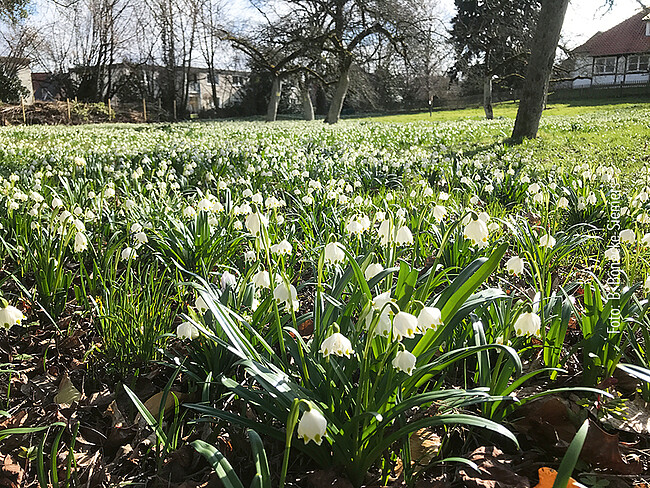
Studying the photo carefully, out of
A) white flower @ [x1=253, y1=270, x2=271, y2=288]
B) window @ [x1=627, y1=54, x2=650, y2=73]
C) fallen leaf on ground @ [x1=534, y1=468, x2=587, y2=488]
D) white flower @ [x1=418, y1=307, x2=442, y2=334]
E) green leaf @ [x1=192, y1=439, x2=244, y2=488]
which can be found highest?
window @ [x1=627, y1=54, x2=650, y2=73]

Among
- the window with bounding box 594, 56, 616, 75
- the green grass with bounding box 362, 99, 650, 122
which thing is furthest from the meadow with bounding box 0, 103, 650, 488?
the window with bounding box 594, 56, 616, 75

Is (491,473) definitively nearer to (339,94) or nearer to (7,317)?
(7,317)

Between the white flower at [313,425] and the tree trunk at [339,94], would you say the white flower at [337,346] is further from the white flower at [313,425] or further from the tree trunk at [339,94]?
the tree trunk at [339,94]

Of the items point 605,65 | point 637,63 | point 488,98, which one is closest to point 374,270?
point 488,98

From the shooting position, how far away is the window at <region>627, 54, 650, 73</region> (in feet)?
155

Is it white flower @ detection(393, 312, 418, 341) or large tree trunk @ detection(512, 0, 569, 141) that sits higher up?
large tree trunk @ detection(512, 0, 569, 141)

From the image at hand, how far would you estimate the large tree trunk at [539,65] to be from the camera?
930 centimetres

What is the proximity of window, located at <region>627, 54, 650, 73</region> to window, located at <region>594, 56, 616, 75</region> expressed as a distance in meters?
1.32

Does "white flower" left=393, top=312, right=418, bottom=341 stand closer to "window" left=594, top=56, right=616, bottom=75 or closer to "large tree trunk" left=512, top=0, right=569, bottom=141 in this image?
"large tree trunk" left=512, top=0, right=569, bottom=141

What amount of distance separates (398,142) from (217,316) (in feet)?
29.5

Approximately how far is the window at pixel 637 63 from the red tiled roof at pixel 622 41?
1.17 meters

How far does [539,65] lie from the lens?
31.4ft

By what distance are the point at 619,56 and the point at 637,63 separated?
180cm

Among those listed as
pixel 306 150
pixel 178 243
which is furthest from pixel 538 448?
pixel 306 150
